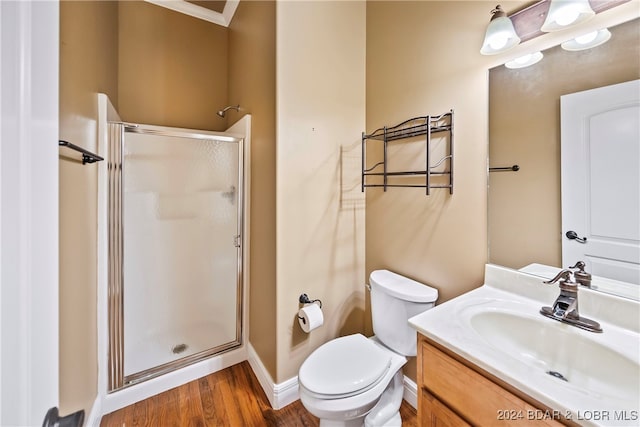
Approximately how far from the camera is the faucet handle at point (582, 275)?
97 cm

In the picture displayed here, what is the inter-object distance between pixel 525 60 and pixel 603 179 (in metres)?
0.58

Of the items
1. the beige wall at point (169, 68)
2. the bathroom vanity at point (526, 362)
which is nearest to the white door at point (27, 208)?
the bathroom vanity at point (526, 362)

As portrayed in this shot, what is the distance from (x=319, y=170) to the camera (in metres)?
1.70

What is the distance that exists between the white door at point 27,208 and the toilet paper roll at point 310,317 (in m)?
1.24

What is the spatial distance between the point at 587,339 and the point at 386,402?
0.97 m

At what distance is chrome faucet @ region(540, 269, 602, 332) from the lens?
0.92 meters

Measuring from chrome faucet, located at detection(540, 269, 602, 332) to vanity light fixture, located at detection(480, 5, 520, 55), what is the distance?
0.95 m

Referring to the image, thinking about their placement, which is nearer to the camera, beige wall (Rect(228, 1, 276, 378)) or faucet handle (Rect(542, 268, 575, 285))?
faucet handle (Rect(542, 268, 575, 285))

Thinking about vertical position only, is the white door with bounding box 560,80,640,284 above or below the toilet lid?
above

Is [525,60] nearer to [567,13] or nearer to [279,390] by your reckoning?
[567,13]

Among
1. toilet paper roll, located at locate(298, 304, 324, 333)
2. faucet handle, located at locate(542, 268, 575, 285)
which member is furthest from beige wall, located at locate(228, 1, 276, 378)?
faucet handle, located at locate(542, 268, 575, 285)

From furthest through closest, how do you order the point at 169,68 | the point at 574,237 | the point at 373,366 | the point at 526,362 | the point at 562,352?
the point at 169,68 < the point at 373,366 < the point at 574,237 < the point at 562,352 < the point at 526,362

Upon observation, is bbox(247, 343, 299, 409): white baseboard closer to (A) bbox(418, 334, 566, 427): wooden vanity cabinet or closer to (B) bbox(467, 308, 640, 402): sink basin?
(A) bbox(418, 334, 566, 427): wooden vanity cabinet

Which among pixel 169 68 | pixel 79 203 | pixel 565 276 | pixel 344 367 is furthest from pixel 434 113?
pixel 169 68
